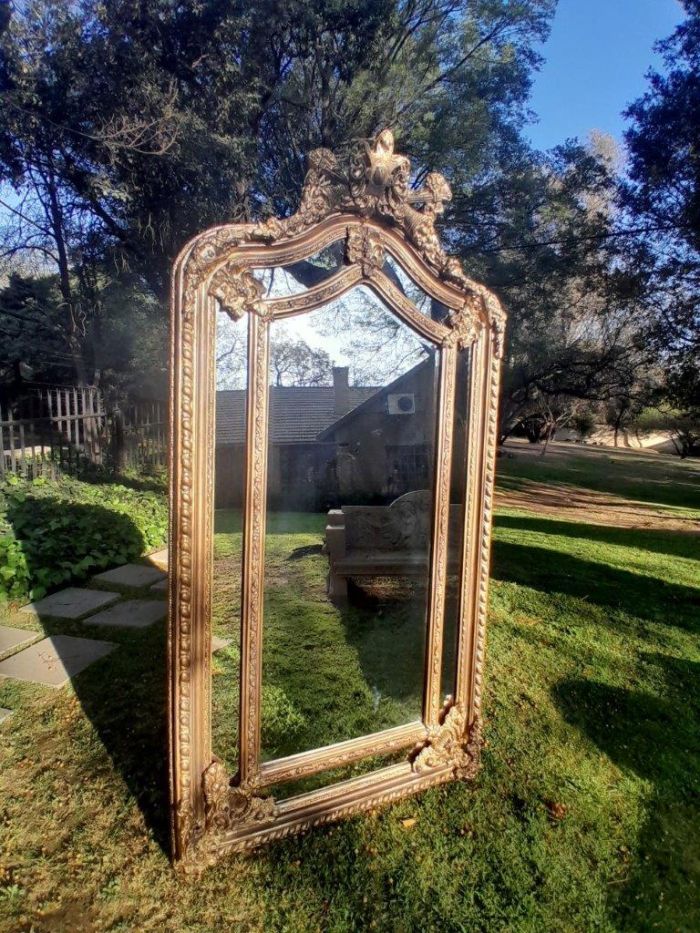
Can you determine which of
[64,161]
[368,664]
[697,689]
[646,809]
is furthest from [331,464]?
[64,161]

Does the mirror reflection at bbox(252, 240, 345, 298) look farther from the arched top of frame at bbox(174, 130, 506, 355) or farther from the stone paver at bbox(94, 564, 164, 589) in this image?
the stone paver at bbox(94, 564, 164, 589)

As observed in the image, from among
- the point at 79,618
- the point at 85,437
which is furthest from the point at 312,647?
the point at 85,437

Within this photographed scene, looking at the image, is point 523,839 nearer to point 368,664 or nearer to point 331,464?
point 368,664

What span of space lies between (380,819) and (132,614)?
2.75 meters

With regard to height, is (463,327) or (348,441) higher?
(463,327)

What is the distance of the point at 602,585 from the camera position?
5641 millimetres

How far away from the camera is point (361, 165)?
6.89 ft

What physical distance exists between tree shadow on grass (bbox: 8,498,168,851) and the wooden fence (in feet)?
6.89

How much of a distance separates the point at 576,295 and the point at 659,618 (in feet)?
28.7

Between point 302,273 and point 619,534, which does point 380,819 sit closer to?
point 302,273

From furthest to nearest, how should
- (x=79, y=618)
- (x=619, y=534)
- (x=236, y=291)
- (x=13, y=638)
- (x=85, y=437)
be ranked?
(x=619, y=534)
(x=85, y=437)
(x=79, y=618)
(x=13, y=638)
(x=236, y=291)

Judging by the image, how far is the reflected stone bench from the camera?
258 centimetres

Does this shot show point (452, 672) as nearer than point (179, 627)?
No

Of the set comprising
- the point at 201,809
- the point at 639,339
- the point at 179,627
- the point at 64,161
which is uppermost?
the point at 64,161
